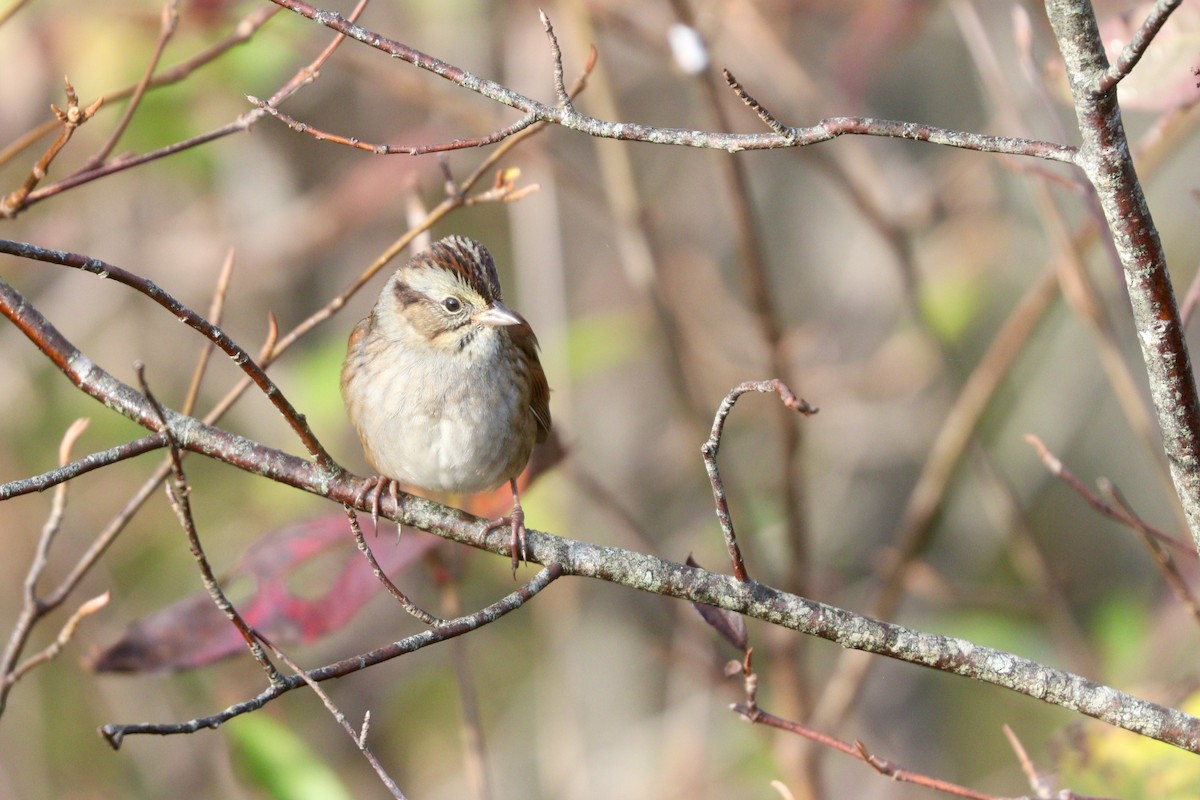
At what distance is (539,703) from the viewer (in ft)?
19.9

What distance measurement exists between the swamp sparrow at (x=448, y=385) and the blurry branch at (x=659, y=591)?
70 cm

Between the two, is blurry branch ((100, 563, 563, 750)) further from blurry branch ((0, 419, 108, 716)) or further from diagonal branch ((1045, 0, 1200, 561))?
diagonal branch ((1045, 0, 1200, 561))

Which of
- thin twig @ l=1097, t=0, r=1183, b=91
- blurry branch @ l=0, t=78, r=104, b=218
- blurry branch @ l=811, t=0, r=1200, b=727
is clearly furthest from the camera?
blurry branch @ l=811, t=0, r=1200, b=727

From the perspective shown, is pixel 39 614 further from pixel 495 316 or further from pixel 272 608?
pixel 495 316

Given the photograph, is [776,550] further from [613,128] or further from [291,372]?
[613,128]

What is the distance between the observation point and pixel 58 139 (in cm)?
A: 184

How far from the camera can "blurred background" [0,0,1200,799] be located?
420 cm

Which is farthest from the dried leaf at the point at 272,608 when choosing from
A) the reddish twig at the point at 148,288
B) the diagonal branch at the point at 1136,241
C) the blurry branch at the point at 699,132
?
the diagonal branch at the point at 1136,241

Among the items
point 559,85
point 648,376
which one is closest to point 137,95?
point 559,85

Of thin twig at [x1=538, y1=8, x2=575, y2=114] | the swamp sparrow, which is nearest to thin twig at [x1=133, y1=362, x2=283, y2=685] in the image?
thin twig at [x1=538, y1=8, x2=575, y2=114]

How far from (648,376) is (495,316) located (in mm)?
3390

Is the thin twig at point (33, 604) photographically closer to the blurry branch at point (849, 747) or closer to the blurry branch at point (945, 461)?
the blurry branch at point (849, 747)

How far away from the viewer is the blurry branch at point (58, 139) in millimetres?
1862

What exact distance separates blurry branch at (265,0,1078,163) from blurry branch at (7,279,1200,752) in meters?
0.64
